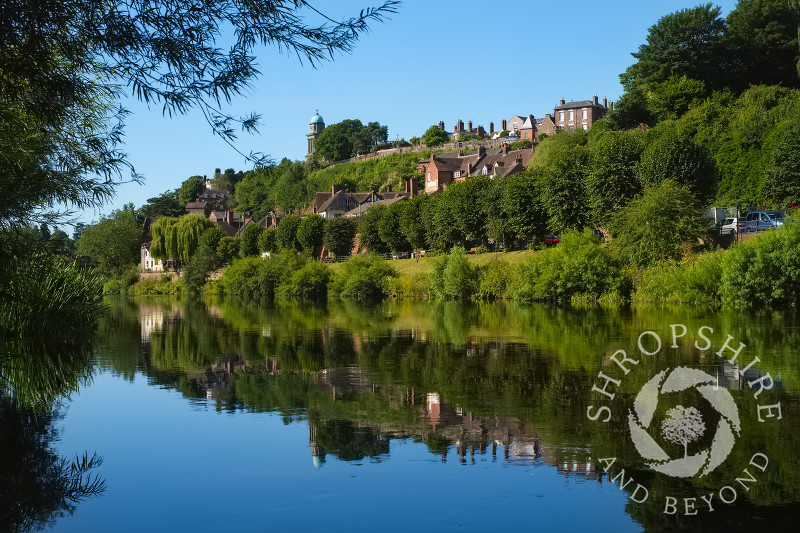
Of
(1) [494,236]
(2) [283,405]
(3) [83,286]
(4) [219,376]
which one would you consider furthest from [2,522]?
(1) [494,236]

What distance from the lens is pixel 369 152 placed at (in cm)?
16888

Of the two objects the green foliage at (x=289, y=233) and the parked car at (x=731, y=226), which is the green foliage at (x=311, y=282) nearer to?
the green foliage at (x=289, y=233)

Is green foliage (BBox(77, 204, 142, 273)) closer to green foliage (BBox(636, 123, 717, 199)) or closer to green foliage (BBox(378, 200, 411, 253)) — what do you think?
green foliage (BBox(378, 200, 411, 253))

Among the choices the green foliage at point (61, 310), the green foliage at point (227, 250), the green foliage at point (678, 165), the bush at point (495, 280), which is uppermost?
the green foliage at point (678, 165)

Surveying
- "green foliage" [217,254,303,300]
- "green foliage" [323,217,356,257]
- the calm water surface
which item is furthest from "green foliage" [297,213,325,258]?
the calm water surface

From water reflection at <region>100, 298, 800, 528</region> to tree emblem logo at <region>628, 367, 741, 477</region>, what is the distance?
0.71 ft

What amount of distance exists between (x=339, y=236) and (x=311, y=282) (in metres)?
17.6

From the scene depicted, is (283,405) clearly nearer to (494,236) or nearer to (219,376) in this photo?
(219,376)

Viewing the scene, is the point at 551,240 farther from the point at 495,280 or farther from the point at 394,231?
Result: the point at 394,231

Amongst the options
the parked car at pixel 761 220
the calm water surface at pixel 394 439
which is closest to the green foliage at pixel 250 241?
the parked car at pixel 761 220

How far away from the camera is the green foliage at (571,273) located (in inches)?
2026

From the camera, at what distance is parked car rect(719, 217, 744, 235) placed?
49438 mm

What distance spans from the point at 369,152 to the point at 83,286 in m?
145

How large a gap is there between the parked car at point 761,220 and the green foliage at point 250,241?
2746 inches
